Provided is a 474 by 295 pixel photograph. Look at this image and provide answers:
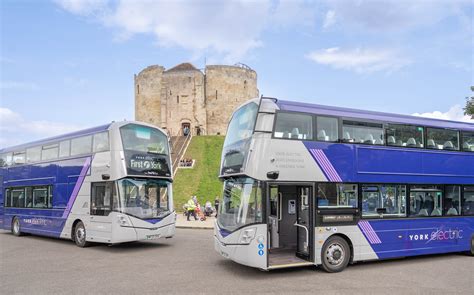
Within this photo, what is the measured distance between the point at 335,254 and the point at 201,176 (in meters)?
28.0

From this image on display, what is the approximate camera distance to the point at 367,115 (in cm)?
1132

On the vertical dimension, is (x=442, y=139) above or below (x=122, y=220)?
above

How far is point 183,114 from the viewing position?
61.0 meters

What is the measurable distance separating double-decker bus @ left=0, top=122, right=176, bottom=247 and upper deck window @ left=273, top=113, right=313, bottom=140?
19.8 ft

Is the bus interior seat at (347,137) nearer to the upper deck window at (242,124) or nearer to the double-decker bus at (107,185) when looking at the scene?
the upper deck window at (242,124)

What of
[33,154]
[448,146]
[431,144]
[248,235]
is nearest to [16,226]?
[33,154]

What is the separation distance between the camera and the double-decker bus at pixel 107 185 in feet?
45.8

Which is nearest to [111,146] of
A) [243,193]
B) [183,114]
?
[243,193]

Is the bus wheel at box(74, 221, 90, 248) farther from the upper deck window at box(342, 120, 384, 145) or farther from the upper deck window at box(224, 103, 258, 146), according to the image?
the upper deck window at box(342, 120, 384, 145)

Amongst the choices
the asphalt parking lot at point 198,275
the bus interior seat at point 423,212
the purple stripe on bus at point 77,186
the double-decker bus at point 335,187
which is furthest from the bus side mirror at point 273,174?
the purple stripe on bus at point 77,186

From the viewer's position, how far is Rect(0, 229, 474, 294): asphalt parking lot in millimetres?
8562

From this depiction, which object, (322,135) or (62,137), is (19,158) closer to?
(62,137)

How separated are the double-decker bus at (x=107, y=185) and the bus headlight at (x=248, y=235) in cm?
556

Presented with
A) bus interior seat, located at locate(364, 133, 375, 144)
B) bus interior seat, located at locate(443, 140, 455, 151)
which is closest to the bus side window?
bus interior seat, located at locate(364, 133, 375, 144)
